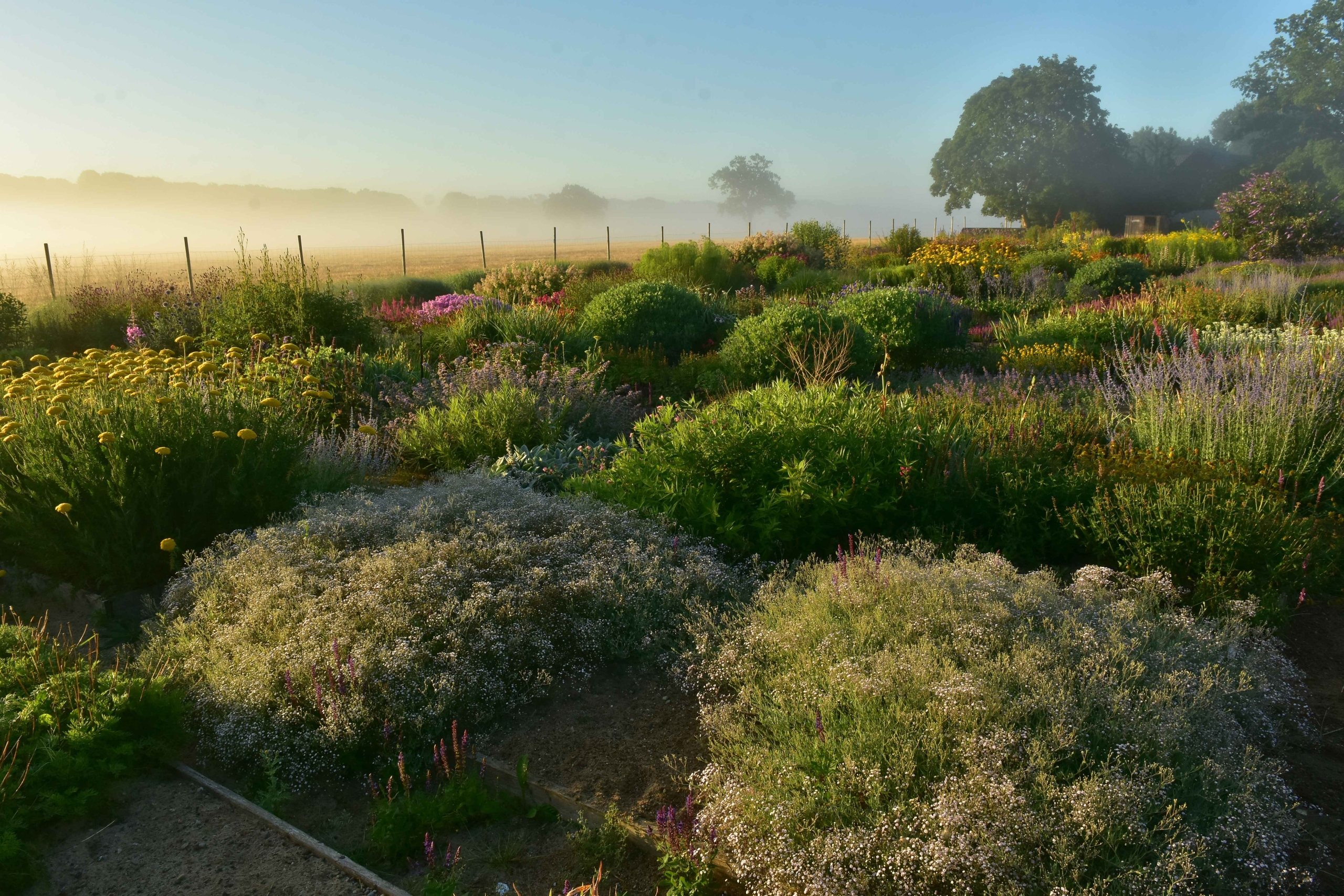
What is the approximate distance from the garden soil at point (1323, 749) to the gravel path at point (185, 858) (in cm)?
308

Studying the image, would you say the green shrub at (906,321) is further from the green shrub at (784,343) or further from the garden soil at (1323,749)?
the garden soil at (1323,749)

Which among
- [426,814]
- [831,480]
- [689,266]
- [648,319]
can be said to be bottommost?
[426,814]

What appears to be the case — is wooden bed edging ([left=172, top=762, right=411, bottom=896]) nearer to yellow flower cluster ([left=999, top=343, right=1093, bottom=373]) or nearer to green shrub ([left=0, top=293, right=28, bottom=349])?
yellow flower cluster ([left=999, top=343, right=1093, bottom=373])

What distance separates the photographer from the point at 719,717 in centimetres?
Answer: 310

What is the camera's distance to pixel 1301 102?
182ft

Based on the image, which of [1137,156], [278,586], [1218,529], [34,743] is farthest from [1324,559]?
Result: [1137,156]

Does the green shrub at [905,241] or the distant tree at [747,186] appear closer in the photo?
the green shrub at [905,241]

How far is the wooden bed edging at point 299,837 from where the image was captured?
8.72 feet

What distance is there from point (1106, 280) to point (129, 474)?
16.3 metres

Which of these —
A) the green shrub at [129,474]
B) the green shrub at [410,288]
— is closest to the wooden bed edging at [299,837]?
the green shrub at [129,474]

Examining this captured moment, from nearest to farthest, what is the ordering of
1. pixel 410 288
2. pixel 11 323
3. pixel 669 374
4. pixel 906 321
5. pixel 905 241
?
pixel 669 374, pixel 906 321, pixel 11 323, pixel 410 288, pixel 905 241

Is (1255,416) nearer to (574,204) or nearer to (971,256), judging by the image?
(971,256)

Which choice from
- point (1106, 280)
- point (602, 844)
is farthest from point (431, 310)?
point (1106, 280)

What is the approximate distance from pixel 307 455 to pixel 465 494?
195 cm
